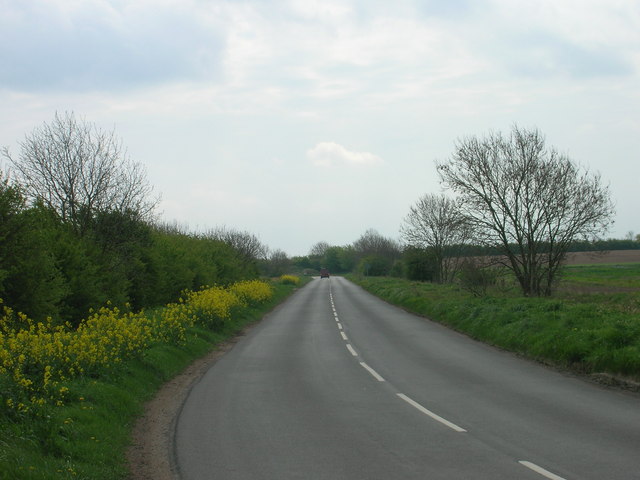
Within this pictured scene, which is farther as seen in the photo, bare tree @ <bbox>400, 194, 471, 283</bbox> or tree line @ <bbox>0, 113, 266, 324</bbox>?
bare tree @ <bbox>400, 194, 471, 283</bbox>

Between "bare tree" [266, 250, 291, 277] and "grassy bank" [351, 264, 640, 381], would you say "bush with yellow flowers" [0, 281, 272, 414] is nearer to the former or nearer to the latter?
"grassy bank" [351, 264, 640, 381]

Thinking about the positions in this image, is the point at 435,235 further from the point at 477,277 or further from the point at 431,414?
the point at 431,414

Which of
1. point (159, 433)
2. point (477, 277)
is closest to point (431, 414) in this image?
point (159, 433)

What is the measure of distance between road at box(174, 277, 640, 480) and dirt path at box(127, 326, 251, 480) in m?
0.18

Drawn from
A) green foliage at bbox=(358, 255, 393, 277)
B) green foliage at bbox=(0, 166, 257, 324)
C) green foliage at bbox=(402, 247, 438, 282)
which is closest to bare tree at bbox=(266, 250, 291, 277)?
green foliage at bbox=(358, 255, 393, 277)

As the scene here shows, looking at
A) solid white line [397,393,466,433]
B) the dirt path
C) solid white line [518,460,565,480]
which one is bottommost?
the dirt path

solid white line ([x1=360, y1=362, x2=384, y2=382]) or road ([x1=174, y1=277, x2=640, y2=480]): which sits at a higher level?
road ([x1=174, y1=277, x2=640, y2=480])

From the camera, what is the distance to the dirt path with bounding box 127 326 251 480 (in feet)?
20.6

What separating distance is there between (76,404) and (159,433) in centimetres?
126

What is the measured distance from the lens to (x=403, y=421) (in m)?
8.05

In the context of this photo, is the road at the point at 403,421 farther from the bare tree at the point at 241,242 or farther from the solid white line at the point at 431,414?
the bare tree at the point at 241,242

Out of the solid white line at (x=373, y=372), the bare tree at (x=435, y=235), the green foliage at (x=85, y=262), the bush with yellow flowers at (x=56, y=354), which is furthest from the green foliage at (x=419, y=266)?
the bush with yellow flowers at (x=56, y=354)

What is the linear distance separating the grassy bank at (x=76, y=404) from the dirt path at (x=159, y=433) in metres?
0.15

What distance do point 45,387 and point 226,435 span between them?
2.65 m
